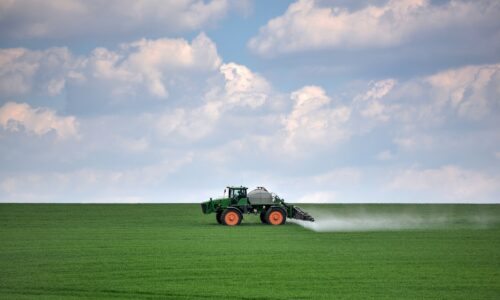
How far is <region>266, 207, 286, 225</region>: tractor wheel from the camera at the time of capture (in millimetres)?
48688

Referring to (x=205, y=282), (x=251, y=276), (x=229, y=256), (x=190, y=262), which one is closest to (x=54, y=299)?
(x=205, y=282)

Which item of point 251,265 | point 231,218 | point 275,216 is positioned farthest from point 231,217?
point 251,265

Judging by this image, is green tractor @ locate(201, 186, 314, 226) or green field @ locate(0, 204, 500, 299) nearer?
green field @ locate(0, 204, 500, 299)

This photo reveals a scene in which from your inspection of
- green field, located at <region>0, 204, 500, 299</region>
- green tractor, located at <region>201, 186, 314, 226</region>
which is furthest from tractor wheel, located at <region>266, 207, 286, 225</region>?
green field, located at <region>0, 204, 500, 299</region>

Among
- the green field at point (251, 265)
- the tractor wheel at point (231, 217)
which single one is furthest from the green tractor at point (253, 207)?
the green field at point (251, 265)

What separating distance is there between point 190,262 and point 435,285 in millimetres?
8482

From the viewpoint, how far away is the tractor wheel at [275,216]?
48688mm

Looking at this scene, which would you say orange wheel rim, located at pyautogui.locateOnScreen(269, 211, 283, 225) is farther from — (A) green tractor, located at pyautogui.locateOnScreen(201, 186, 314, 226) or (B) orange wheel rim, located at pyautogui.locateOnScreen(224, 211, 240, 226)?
(B) orange wheel rim, located at pyautogui.locateOnScreen(224, 211, 240, 226)

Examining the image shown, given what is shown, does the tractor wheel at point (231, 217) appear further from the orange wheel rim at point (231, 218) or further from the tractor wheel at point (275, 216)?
the tractor wheel at point (275, 216)

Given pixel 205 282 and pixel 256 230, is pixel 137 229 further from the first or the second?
pixel 205 282

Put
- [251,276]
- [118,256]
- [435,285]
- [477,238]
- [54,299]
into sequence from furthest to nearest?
[477,238] < [118,256] < [251,276] < [435,285] < [54,299]

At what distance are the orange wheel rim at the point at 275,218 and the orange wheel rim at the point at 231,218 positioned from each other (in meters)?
1.94

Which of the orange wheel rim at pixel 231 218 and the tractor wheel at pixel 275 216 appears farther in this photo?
the tractor wheel at pixel 275 216

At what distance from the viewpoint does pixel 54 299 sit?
2022 centimetres
